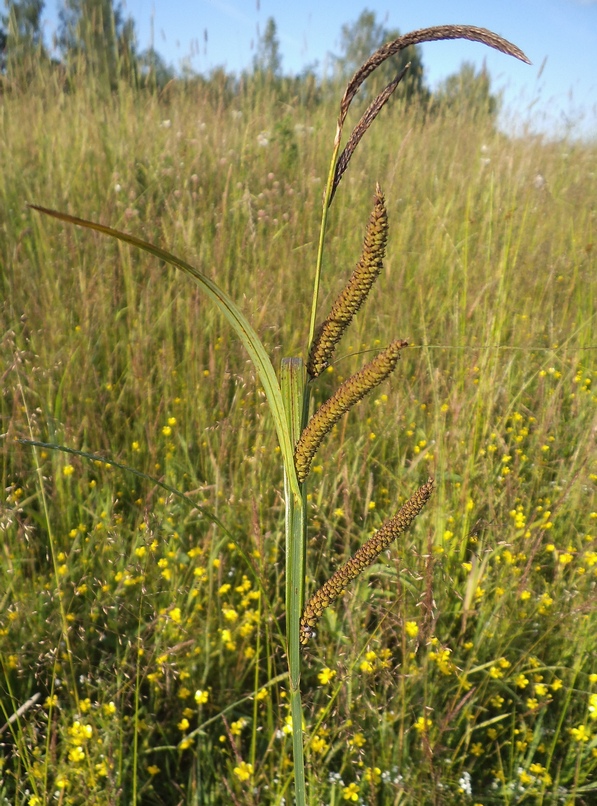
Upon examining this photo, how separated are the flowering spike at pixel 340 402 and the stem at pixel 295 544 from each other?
13 mm

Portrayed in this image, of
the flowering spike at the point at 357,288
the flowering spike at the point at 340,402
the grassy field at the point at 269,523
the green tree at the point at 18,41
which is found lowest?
the grassy field at the point at 269,523

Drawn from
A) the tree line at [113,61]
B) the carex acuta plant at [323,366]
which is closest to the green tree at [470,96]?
the tree line at [113,61]

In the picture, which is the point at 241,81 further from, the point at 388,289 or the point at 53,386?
the point at 53,386

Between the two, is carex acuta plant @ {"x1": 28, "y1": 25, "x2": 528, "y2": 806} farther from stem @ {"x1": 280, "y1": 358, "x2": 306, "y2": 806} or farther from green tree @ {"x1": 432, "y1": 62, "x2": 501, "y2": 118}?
green tree @ {"x1": 432, "y1": 62, "x2": 501, "y2": 118}

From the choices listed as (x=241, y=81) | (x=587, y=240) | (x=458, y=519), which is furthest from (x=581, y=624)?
(x=241, y=81)

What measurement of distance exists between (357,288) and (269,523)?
1.31 meters

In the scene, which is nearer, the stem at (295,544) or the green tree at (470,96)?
the stem at (295,544)

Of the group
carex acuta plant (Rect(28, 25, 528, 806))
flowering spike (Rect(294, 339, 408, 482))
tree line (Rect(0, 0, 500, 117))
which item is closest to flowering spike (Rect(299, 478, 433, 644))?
carex acuta plant (Rect(28, 25, 528, 806))

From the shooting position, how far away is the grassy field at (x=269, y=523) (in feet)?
4.04

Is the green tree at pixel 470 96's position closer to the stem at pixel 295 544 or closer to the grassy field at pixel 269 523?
the grassy field at pixel 269 523

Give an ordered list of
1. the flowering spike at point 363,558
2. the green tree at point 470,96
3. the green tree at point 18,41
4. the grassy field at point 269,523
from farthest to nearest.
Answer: the green tree at point 470,96
the green tree at point 18,41
the grassy field at point 269,523
the flowering spike at point 363,558

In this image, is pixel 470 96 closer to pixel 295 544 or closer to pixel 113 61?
pixel 113 61

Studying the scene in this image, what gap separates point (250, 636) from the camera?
4.76 feet

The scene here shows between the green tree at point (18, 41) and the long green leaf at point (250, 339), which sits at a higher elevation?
the green tree at point (18, 41)
